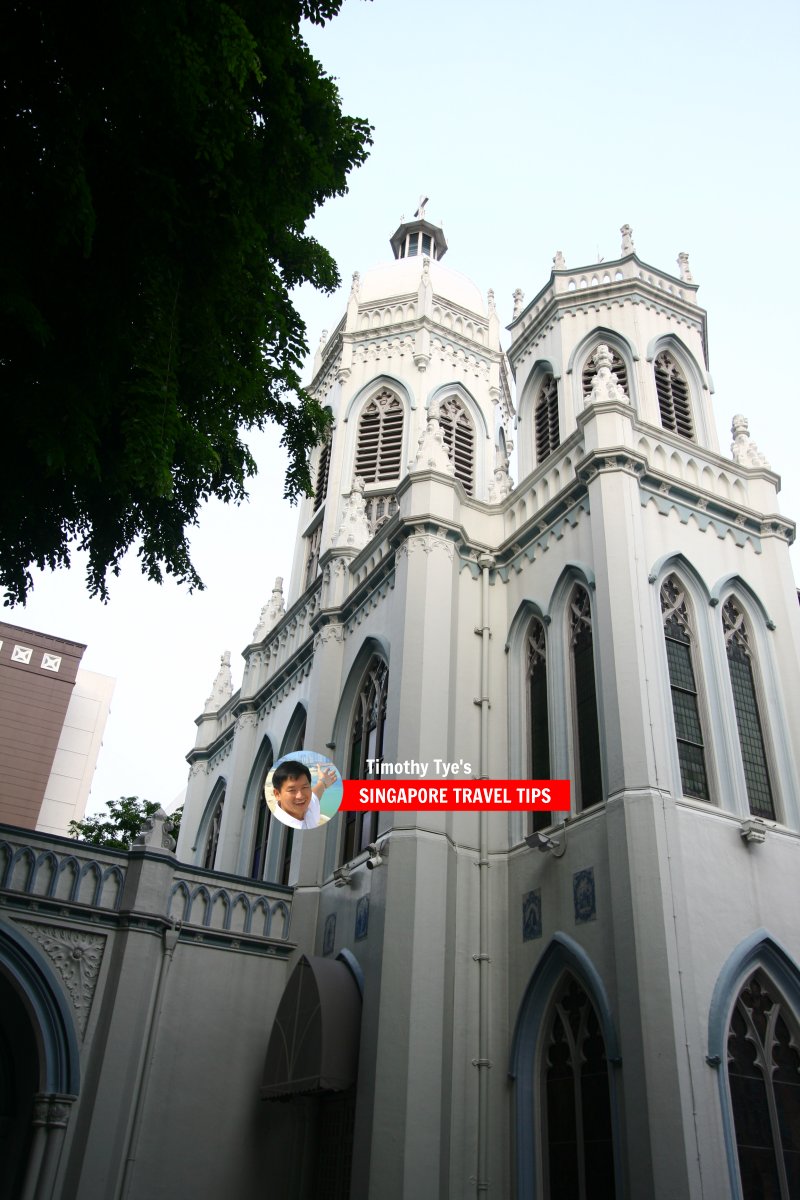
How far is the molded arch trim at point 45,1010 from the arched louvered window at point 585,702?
817 centimetres

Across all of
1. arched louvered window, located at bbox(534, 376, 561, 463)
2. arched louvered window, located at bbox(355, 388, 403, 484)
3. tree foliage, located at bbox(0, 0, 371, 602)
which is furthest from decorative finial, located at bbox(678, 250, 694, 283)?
tree foliage, located at bbox(0, 0, 371, 602)

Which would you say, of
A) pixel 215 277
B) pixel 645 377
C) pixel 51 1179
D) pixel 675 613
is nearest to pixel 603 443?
pixel 675 613

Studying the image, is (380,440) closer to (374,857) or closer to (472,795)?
(472,795)

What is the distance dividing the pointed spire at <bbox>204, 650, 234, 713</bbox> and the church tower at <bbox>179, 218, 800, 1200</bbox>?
22.6 feet

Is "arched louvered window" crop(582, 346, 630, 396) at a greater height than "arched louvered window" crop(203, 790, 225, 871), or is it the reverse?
A: "arched louvered window" crop(582, 346, 630, 396)

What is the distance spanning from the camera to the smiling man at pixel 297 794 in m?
18.3

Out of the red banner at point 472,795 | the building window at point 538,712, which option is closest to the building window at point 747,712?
the red banner at point 472,795

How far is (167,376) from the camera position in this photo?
28.5 ft

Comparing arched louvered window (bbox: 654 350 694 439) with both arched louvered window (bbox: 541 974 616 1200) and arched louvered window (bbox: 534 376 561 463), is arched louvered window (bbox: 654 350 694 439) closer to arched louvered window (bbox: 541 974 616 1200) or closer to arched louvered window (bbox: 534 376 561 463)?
arched louvered window (bbox: 534 376 561 463)

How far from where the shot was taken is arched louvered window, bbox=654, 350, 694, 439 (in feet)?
61.0

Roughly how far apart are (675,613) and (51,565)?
8851 millimetres

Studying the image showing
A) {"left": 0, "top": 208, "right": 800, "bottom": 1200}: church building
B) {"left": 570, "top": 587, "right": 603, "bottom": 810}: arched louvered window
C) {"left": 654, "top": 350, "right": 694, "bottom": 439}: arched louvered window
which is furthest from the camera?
{"left": 654, "top": 350, "right": 694, "bottom": 439}: arched louvered window

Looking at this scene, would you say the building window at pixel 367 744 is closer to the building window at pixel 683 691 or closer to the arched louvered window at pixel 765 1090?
the building window at pixel 683 691

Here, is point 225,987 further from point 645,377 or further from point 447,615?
point 645,377
